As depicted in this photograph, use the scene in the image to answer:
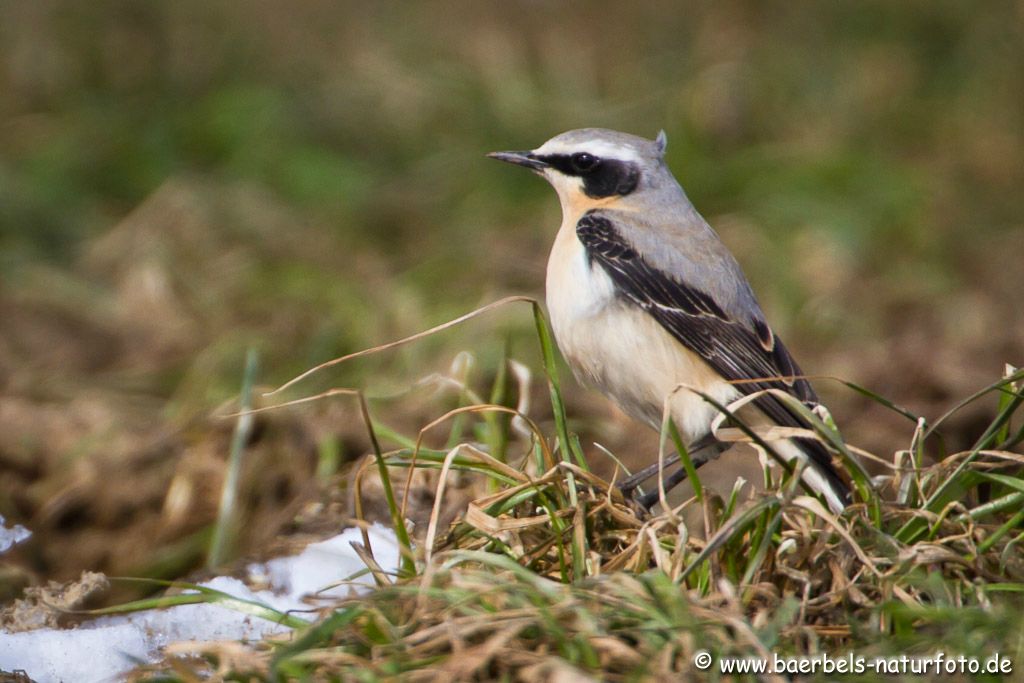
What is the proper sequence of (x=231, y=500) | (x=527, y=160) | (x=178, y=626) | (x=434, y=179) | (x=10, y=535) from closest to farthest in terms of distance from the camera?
1. (x=178, y=626)
2. (x=10, y=535)
3. (x=231, y=500)
4. (x=527, y=160)
5. (x=434, y=179)

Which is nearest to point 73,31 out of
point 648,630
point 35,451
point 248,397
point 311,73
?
point 311,73

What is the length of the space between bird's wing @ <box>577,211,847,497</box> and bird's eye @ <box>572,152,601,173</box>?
50 cm

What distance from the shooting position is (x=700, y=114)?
10.9 m

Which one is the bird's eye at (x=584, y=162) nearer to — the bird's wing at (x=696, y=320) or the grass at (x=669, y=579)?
the bird's wing at (x=696, y=320)

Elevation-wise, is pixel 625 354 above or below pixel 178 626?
above

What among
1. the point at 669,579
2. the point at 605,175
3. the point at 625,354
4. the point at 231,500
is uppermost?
the point at 605,175

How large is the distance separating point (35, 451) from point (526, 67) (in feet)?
22.3

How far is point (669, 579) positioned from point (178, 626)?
5.35 ft

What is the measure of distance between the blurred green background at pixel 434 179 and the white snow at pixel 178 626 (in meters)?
1.89

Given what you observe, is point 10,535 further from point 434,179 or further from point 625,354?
point 434,179

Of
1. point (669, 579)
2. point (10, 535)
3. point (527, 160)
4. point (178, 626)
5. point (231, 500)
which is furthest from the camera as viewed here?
point (527, 160)

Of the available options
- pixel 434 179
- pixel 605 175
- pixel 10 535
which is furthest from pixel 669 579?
pixel 434 179

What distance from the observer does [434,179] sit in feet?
34.3

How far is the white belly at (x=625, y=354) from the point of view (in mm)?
4656
